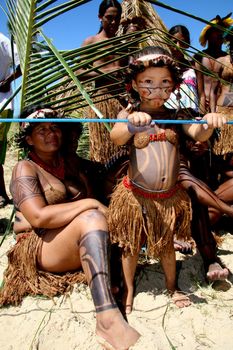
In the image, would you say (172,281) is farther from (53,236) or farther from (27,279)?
(27,279)

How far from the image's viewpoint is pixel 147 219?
1.82 meters

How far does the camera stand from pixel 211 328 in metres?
1.80

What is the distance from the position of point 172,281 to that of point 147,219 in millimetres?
442

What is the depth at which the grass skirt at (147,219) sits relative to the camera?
1.82 metres

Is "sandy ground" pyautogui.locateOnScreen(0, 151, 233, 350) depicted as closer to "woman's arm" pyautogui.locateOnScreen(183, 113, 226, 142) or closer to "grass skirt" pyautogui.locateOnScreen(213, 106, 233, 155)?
"woman's arm" pyautogui.locateOnScreen(183, 113, 226, 142)

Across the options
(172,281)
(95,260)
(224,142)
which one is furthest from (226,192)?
(95,260)

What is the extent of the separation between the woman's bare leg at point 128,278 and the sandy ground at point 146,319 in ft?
0.17

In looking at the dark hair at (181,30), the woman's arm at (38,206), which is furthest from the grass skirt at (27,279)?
the dark hair at (181,30)

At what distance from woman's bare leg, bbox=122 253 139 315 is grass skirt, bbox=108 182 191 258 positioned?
6cm

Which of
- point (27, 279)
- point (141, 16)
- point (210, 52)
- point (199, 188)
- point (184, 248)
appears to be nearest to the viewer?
point (27, 279)

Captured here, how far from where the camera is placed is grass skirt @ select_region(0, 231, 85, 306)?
2.00 meters

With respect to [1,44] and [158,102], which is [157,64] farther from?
[1,44]

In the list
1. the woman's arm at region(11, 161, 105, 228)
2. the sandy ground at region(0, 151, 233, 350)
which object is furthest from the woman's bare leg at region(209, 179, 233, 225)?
the woman's arm at region(11, 161, 105, 228)

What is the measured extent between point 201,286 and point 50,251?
901mm
